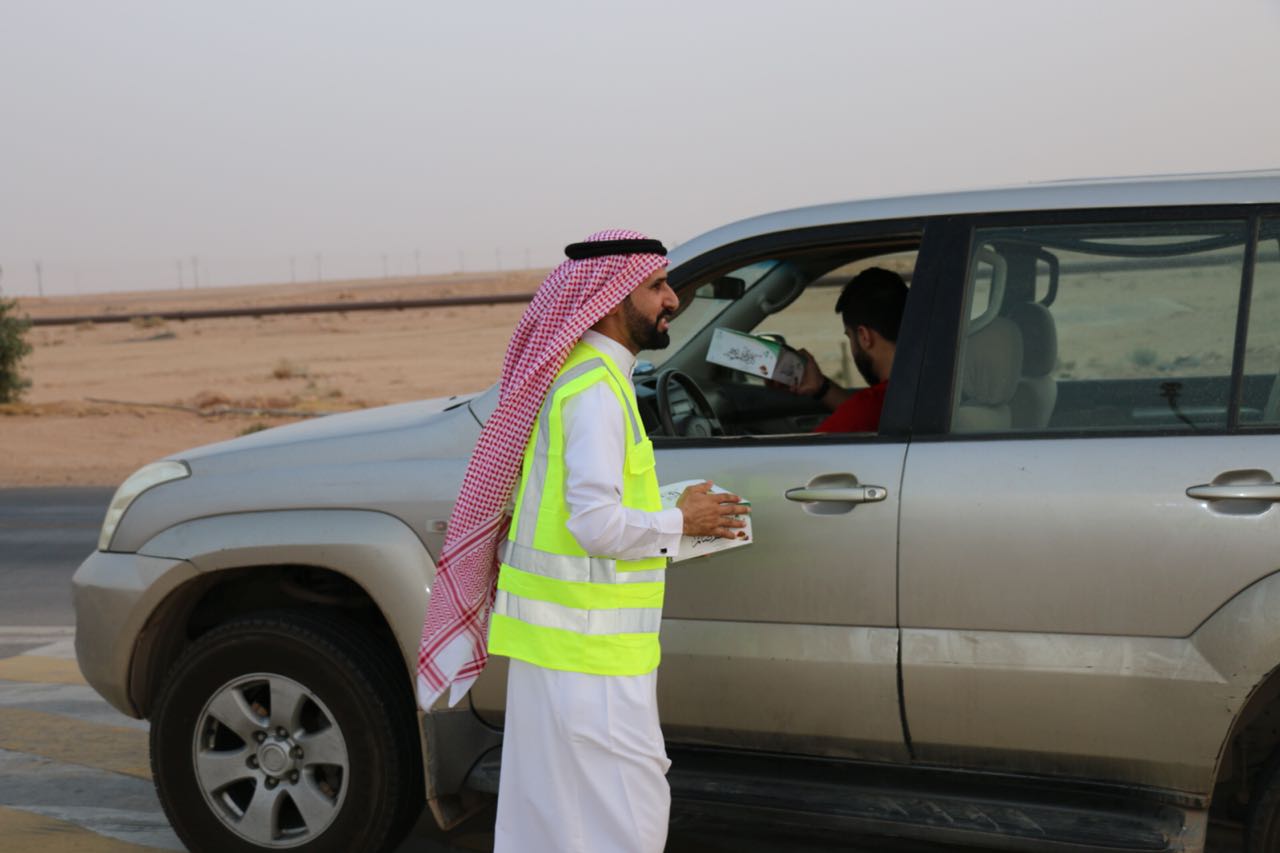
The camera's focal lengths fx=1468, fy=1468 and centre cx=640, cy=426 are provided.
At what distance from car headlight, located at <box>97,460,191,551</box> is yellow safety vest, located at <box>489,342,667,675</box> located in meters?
1.56

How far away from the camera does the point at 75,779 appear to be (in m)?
5.45

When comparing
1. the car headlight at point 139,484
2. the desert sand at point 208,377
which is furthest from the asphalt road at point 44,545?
the car headlight at point 139,484

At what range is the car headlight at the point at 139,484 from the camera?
4.50 m

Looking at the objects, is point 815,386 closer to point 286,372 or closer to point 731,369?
point 731,369

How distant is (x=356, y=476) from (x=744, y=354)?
125 cm

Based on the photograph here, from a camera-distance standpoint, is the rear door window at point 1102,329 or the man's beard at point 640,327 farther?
the rear door window at point 1102,329

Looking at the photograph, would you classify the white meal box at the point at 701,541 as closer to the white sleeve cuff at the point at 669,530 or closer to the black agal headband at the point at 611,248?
the white sleeve cuff at the point at 669,530

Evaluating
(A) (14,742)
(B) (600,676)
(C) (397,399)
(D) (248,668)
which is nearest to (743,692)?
(B) (600,676)

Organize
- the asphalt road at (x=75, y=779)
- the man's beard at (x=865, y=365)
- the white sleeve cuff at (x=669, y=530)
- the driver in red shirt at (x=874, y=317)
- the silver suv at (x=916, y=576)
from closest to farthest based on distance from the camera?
1. the white sleeve cuff at (x=669, y=530)
2. the silver suv at (x=916, y=576)
3. the driver in red shirt at (x=874, y=317)
4. the man's beard at (x=865, y=365)
5. the asphalt road at (x=75, y=779)

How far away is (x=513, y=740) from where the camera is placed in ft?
11.2

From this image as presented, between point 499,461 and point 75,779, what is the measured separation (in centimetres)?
290

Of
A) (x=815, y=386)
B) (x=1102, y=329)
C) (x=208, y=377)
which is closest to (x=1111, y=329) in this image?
(x=1102, y=329)

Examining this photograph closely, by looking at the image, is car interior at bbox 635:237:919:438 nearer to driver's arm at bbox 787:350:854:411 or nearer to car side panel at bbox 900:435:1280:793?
driver's arm at bbox 787:350:854:411

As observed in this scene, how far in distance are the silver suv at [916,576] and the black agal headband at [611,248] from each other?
0.67 metres
